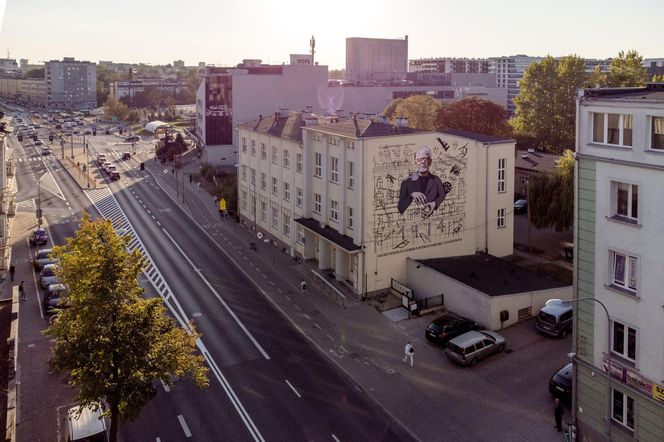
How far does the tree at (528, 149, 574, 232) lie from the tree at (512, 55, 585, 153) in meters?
40.0

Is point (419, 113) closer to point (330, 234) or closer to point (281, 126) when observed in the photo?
point (281, 126)

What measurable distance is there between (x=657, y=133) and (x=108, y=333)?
65.9ft

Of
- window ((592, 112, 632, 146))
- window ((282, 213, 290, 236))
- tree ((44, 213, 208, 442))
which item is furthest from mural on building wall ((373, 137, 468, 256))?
tree ((44, 213, 208, 442))

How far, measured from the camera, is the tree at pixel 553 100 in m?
88.9

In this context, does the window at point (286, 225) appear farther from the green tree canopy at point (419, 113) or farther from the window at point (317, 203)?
the green tree canopy at point (419, 113)

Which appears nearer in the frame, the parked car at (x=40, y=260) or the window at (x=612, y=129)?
the window at (x=612, y=129)

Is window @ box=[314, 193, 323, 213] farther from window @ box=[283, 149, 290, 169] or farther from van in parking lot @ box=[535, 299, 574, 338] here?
van in parking lot @ box=[535, 299, 574, 338]

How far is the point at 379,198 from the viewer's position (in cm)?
4150

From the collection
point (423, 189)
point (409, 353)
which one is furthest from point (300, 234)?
point (409, 353)

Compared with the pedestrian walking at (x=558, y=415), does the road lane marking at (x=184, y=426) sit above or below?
below

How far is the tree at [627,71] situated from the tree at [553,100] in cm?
743

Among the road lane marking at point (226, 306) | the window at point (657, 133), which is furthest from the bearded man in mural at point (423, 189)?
the window at point (657, 133)

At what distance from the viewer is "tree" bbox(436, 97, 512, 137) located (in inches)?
3369

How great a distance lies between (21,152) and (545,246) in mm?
106767
